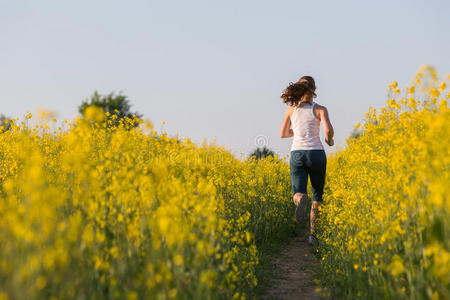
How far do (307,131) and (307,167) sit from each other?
0.48 meters

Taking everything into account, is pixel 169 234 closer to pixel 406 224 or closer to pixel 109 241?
pixel 109 241

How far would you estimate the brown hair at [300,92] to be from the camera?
523 centimetres

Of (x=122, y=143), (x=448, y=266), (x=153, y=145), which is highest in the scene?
(x=153, y=145)

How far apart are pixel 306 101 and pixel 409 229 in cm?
242

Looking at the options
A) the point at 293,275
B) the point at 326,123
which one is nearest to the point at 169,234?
the point at 293,275

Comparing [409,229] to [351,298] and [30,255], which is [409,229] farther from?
[30,255]

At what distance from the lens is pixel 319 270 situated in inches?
181

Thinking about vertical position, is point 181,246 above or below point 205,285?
above

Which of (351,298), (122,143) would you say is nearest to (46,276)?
(122,143)

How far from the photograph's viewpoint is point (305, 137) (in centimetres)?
509

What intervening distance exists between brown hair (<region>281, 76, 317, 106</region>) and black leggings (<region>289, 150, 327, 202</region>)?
71cm

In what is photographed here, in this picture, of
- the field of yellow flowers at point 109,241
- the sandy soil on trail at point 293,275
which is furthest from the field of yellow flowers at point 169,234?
the sandy soil on trail at point 293,275

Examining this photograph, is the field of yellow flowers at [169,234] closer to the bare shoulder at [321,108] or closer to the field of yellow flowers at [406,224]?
the field of yellow flowers at [406,224]

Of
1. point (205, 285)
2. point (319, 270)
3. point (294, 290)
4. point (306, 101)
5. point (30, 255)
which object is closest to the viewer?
point (30, 255)
